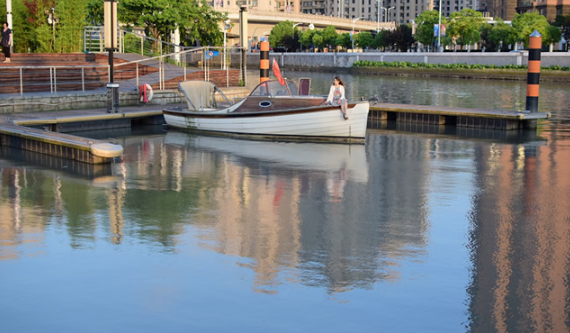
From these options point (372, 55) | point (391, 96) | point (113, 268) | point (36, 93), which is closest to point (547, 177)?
point (113, 268)

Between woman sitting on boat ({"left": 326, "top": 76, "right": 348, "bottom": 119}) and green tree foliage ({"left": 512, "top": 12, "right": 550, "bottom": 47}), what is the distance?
76.3 metres

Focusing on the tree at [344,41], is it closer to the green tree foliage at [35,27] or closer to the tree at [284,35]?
the tree at [284,35]

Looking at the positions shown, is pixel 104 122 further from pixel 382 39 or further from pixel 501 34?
pixel 382 39

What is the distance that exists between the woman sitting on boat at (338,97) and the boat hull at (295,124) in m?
0.18

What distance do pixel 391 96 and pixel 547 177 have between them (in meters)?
32.6

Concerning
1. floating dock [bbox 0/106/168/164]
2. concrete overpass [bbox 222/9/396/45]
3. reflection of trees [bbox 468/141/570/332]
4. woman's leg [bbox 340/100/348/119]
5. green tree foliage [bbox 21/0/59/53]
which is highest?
concrete overpass [bbox 222/9/396/45]

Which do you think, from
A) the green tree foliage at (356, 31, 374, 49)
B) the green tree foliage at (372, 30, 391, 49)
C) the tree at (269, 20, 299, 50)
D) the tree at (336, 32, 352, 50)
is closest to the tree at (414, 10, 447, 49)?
the green tree foliage at (372, 30, 391, 49)

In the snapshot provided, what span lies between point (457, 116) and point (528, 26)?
236 feet

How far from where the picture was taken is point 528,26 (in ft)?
313

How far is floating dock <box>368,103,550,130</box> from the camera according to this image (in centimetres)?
2730

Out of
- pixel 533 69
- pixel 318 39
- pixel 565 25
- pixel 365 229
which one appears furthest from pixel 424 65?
pixel 365 229

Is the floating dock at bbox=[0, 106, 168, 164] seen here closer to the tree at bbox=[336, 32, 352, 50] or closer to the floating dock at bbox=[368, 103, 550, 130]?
the floating dock at bbox=[368, 103, 550, 130]

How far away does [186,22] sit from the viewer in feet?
157

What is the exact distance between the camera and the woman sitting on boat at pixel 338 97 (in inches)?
879
